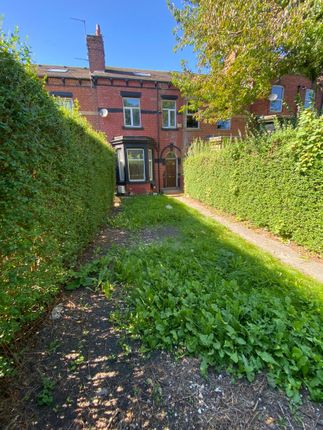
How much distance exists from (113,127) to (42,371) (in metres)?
12.5

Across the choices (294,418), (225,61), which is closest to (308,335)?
(294,418)

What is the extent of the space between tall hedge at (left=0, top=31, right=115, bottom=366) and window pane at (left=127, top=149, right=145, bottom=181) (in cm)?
949

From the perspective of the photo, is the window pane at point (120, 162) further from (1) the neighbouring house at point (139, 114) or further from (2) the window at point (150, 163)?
(2) the window at point (150, 163)

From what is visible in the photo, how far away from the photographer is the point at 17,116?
159cm

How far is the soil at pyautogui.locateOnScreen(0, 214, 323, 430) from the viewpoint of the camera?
131 cm

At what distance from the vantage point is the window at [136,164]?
1209 cm

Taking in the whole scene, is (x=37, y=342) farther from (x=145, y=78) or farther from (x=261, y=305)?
(x=145, y=78)

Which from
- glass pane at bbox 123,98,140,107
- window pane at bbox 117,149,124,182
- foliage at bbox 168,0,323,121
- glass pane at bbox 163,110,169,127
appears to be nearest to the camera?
foliage at bbox 168,0,323,121

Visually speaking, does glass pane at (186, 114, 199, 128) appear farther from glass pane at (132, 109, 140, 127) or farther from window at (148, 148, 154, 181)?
glass pane at (132, 109, 140, 127)

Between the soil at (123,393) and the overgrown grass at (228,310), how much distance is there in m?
0.11

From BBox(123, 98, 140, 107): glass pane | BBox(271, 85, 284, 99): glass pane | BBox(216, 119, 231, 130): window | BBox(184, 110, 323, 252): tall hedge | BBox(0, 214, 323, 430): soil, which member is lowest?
BBox(0, 214, 323, 430): soil

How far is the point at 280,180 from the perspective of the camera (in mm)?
4645

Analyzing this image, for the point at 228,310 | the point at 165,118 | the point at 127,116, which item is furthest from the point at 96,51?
the point at 228,310

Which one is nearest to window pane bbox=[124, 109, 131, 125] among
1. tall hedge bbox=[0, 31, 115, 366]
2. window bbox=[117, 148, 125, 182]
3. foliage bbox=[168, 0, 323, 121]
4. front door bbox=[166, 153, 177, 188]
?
window bbox=[117, 148, 125, 182]
